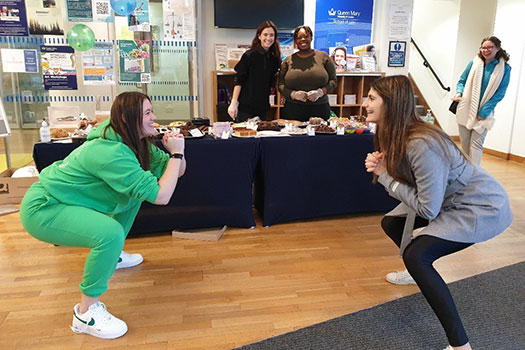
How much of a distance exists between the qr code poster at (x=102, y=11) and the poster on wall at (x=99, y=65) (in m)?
0.29

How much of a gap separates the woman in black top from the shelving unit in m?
1.62

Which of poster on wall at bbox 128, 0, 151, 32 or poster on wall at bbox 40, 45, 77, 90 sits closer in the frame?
poster on wall at bbox 40, 45, 77, 90

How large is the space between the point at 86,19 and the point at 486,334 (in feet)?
16.6

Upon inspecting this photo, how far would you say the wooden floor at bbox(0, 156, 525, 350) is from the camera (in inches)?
79.8

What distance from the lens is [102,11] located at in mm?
4965

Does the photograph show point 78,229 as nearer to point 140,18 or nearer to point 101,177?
point 101,177

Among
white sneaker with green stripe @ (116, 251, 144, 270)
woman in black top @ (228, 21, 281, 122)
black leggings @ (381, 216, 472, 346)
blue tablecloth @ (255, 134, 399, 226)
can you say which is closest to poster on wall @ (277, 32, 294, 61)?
woman in black top @ (228, 21, 281, 122)

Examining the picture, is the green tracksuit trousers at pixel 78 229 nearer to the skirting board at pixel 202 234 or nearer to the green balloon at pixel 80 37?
the skirting board at pixel 202 234

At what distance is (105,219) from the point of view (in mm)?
1905

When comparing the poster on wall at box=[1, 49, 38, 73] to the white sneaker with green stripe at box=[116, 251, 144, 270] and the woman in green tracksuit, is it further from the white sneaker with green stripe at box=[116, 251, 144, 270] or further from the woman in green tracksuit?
the woman in green tracksuit

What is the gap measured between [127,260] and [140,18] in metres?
3.55

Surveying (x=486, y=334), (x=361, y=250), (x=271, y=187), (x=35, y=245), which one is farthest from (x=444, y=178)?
(x=35, y=245)

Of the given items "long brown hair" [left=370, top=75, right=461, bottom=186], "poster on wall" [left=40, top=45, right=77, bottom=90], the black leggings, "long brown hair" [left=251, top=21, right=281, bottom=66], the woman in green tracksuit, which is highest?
"long brown hair" [left=251, top=21, right=281, bottom=66]

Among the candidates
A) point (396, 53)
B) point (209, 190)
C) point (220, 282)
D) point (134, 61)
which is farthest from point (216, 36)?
point (220, 282)
